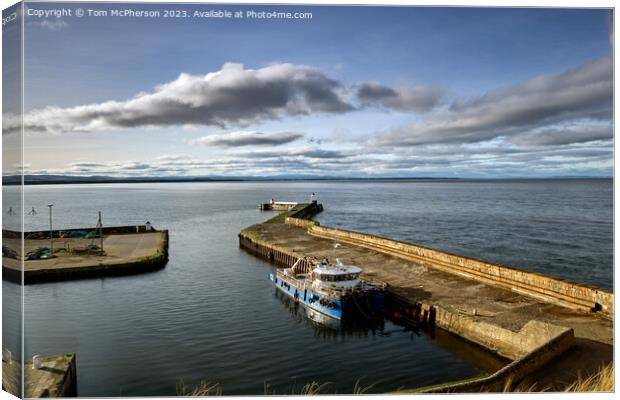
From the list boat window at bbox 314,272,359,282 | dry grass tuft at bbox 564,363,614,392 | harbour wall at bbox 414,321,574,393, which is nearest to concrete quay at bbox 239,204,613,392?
harbour wall at bbox 414,321,574,393

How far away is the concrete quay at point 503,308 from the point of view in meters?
12.9

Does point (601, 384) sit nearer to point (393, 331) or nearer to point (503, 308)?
point (503, 308)

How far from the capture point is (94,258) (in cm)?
3644

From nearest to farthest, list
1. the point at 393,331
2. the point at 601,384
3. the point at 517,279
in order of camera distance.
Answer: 1. the point at 601,384
2. the point at 393,331
3. the point at 517,279

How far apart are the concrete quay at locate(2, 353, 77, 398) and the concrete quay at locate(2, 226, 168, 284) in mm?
15953

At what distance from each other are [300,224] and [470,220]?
101 feet

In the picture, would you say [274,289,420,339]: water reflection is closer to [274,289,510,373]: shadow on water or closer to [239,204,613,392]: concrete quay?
[274,289,510,373]: shadow on water

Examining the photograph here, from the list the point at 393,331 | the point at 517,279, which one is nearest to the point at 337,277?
the point at 393,331

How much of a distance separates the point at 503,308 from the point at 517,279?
2.86 m

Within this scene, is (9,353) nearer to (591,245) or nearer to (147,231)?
(147,231)

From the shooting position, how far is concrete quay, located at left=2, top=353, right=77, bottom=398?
923 centimetres

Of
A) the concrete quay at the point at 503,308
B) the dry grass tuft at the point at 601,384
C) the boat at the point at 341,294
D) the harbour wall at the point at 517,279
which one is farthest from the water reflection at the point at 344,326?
the dry grass tuft at the point at 601,384

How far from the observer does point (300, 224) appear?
2131 inches

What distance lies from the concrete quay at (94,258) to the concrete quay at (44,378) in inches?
628
